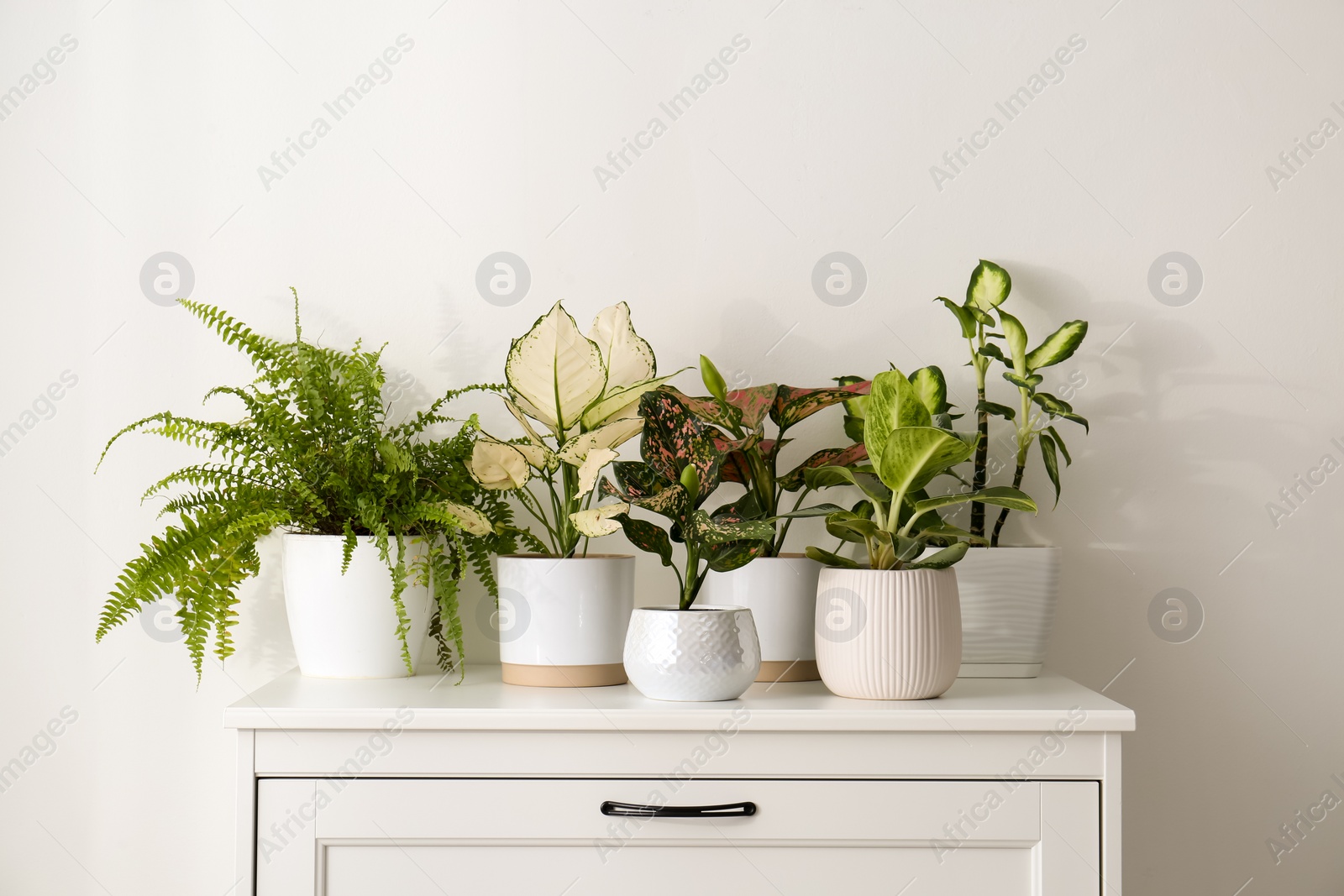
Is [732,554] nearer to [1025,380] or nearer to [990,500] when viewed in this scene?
[990,500]

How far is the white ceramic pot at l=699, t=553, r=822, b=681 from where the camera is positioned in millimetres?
1189

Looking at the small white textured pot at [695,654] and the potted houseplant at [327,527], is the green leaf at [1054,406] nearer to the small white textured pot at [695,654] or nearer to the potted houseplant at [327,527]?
the small white textured pot at [695,654]

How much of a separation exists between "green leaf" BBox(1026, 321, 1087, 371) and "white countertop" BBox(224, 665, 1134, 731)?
444 mm

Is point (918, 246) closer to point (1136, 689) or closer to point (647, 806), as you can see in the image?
point (1136, 689)

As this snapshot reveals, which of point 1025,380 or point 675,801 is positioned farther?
point 1025,380

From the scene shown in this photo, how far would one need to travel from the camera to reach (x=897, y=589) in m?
1.07

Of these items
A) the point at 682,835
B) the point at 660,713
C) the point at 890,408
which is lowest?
the point at 682,835

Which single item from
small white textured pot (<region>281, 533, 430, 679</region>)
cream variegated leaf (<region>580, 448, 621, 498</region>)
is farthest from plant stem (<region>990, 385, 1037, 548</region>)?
small white textured pot (<region>281, 533, 430, 679</region>)

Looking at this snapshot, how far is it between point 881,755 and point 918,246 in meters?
0.75

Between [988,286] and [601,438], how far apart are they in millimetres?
587

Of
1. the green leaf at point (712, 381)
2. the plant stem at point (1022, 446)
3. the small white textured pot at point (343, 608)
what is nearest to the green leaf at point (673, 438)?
the green leaf at point (712, 381)

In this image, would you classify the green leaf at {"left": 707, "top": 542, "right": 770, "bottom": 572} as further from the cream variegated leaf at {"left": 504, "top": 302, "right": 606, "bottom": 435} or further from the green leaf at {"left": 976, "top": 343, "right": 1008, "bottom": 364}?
the green leaf at {"left": 976, "top": 343, "right": 1008, "bottom": 364}

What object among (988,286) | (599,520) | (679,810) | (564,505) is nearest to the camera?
(679,810)

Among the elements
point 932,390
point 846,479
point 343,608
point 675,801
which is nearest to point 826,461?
point 846,479
